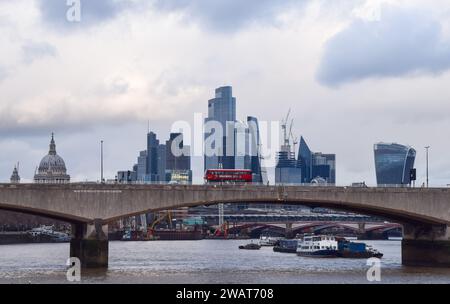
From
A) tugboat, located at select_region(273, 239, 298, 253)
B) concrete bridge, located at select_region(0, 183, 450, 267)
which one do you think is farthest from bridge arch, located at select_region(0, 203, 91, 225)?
tugboat, located at select_region(273, 239, 298, 253)

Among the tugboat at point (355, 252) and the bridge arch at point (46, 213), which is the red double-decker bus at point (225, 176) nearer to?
the bridge arch at point (46, 213)

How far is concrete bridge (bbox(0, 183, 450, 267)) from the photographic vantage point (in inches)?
3371

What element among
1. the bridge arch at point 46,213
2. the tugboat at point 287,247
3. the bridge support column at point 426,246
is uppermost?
the bridge arch at point 46,213

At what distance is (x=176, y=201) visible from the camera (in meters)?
89.3

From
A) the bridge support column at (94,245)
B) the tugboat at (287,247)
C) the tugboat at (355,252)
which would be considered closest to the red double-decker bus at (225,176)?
the bridge support column at (94,245)

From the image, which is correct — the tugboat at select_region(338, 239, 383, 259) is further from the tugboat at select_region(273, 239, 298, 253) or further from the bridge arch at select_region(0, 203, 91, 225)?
the bridge arch at select_region(0, 203, 91, 225)

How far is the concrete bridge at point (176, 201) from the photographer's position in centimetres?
8562

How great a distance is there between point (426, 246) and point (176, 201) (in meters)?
29.8

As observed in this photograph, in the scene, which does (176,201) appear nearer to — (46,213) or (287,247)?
(46,213)

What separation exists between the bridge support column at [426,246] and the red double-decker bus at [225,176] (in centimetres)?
2016

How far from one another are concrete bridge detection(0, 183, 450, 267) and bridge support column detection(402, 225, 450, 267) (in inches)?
4.3

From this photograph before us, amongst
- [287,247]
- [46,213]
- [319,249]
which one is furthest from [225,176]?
[287,247]
